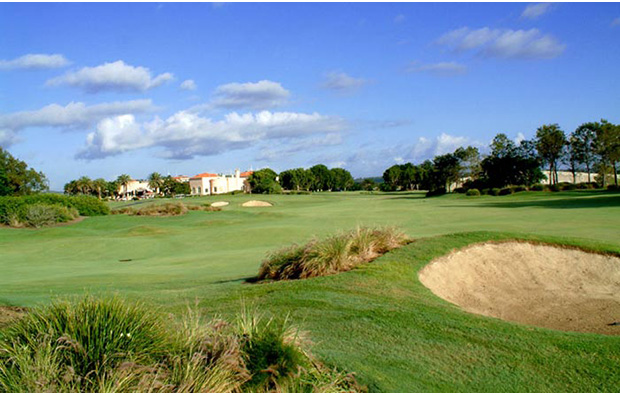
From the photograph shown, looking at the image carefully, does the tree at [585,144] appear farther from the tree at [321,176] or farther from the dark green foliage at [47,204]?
the tree at [321,176]

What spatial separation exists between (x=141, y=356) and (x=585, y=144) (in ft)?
259

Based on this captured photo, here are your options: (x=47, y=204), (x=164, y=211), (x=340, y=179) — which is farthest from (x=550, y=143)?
(x=340, y=179)

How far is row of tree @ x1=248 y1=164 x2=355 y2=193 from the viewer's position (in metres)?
124

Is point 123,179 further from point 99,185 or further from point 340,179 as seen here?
point 340,179

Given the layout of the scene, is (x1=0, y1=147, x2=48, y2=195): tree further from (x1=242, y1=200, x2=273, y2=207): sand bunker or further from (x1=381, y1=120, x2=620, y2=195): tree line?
(x1=381, y1=120, x2=620, y2=195): tree line

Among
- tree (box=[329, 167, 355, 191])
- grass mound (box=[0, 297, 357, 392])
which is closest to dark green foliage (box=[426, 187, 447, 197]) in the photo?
grass mound (box=[0, 297, 357, 392])

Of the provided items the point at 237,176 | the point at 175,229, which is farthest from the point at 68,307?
the point at 237,176

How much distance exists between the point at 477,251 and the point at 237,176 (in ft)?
539

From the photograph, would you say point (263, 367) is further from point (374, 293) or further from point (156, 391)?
point (374, 293)

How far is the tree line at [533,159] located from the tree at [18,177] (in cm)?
5732

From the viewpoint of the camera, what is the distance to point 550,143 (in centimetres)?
7412

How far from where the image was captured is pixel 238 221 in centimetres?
4225

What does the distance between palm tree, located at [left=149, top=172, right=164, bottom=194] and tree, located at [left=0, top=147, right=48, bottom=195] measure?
2976 inches

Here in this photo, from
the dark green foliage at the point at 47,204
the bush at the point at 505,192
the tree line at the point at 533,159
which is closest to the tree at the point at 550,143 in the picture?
the tree line at the point at 533,159
